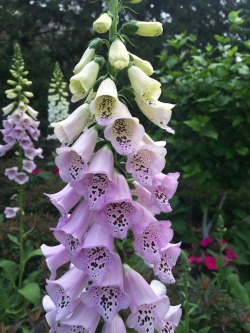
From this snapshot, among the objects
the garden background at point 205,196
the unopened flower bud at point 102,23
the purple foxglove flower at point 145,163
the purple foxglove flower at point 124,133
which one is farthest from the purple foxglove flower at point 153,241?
the garden background at point 205,196

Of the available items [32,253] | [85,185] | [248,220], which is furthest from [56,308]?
[248,220]

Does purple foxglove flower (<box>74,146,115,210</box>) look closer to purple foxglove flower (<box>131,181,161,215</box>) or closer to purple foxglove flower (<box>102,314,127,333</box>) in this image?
purple foxglove flower (<box>131,181,161,215</box>)

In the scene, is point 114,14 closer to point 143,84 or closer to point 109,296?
point 143,84

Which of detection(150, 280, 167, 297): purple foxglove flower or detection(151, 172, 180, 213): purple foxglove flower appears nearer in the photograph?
detection(151, 172, 180, 213): purple foxglove flower

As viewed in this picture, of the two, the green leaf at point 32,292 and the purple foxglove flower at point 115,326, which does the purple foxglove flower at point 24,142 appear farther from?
the purple foxglove flower at point 115,326

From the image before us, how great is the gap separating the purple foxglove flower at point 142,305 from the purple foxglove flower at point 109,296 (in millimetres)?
62

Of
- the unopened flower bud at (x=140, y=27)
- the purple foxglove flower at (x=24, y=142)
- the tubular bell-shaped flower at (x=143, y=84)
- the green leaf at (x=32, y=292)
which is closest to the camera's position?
the tubular bell-shaped flower at (x=143, y=84)

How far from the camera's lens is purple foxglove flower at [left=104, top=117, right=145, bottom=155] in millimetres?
1321

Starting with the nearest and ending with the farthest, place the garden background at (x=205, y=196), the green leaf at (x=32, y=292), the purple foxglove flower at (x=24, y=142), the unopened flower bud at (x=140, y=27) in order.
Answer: the unopened flower bud at (x=140, y=27)
the garden background at (x=205, y=196)
the green leaf at (x=32, y=292)
the purple foxglove flower at (x=24, y=142)

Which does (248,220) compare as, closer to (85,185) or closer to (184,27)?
(85,185)

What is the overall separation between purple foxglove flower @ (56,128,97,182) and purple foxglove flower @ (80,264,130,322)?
326 millimetres

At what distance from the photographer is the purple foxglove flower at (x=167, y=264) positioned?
144cm

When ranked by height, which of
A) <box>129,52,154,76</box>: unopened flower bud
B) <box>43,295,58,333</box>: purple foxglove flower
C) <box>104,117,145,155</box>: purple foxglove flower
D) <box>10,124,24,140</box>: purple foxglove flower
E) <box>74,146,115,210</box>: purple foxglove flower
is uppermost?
<box>129,52,154,76</box>: unopened flower bud

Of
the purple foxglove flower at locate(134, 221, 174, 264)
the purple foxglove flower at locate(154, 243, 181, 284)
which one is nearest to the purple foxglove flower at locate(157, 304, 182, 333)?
the purple foxglove flower at locate(154, 243, 181, 284)
